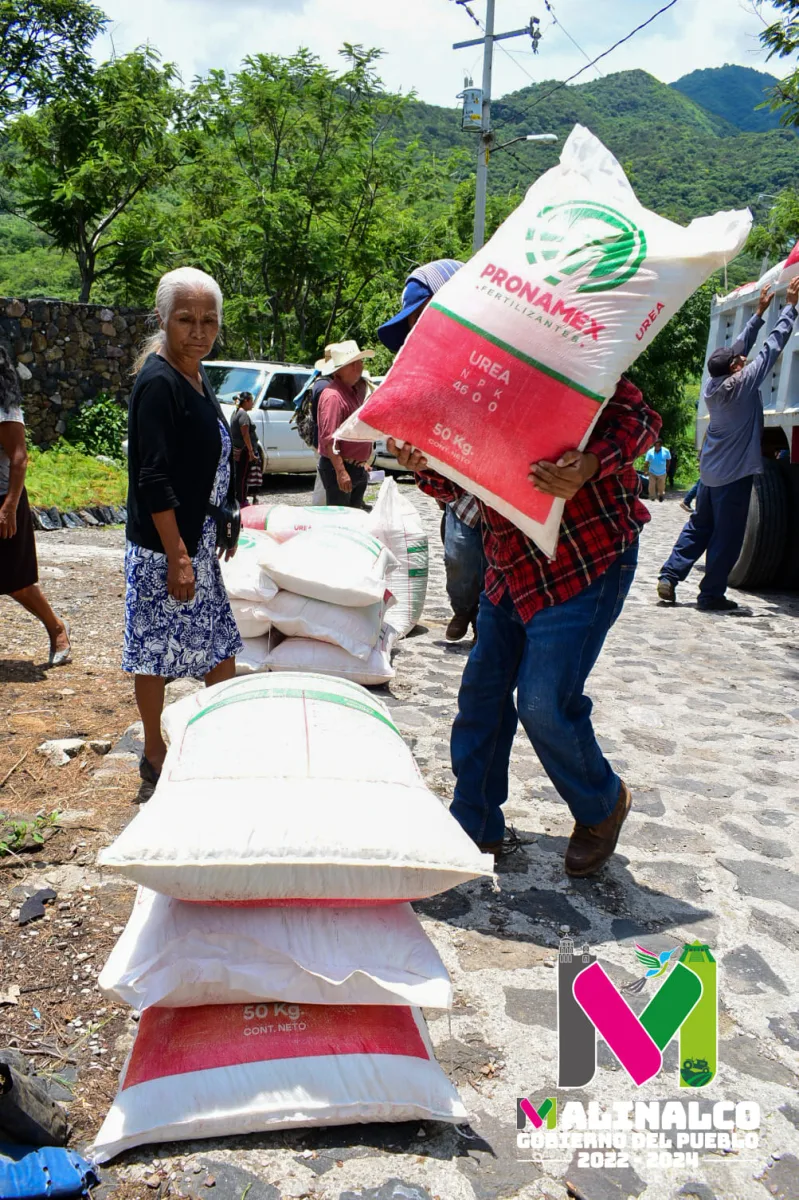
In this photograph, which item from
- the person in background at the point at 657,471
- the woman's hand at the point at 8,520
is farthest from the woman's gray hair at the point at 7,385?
the person in background at the point at 657,471

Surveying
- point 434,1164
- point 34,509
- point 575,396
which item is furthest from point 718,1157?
point 34,509

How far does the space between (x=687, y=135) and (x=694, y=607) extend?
87525 mm

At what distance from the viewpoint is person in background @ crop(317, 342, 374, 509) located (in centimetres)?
605

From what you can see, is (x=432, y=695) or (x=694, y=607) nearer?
(x=432, y=695)

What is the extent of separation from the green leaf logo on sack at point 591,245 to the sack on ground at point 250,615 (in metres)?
2.56

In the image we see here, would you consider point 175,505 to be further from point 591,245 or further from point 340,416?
point 340,416

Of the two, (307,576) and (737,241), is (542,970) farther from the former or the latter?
(307,576)

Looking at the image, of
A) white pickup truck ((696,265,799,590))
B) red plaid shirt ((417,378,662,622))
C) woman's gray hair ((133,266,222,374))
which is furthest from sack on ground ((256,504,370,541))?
white pickup truck ((696,265,799,590))

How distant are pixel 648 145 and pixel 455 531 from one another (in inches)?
3206

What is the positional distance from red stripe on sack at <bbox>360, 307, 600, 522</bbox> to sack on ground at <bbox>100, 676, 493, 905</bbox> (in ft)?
2.31

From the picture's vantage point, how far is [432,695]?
465 cm

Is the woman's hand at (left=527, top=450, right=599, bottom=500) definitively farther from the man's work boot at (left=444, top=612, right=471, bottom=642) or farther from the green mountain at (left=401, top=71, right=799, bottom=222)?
the green mountain at (left=401, top=71, right=799, bottom=222)

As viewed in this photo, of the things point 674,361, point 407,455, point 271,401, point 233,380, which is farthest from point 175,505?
point 674,361

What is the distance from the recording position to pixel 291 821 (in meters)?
1.94
